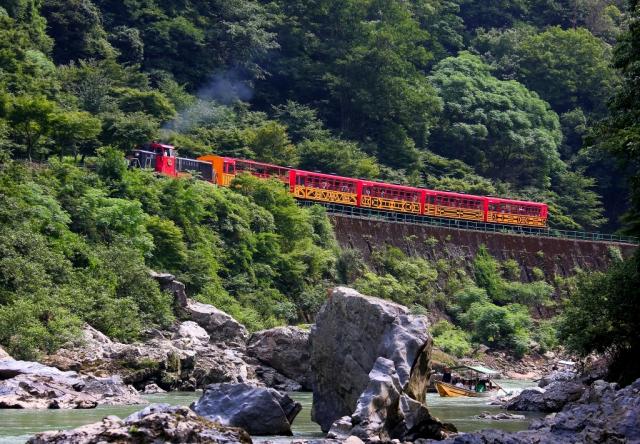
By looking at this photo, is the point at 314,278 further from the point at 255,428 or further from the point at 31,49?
the point at 255,428

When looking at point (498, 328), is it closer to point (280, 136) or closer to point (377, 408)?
point (280, 136)

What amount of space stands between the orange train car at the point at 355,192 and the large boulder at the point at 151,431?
37200 mm

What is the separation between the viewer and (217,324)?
41594 millimetres

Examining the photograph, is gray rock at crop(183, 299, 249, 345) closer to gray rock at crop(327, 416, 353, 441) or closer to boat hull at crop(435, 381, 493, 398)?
boat hull at crop(435, 381, 493, 398)

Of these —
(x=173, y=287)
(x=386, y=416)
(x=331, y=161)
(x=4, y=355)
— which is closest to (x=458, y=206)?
(x=331, y=161)

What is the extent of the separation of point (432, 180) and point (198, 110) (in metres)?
14.6

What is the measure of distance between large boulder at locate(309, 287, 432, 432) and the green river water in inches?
30.5

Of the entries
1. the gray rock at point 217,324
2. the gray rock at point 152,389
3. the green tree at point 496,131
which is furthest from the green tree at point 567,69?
the gray rock at point 152,389

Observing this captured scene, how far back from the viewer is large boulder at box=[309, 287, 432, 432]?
68.2 ft

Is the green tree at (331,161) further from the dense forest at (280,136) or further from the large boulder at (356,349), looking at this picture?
the large boulder at (356,349)

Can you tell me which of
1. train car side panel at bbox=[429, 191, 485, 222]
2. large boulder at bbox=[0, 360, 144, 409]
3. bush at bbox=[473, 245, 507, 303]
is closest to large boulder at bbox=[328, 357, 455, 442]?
large boulder at bbox=[0, 360, 144, 409]

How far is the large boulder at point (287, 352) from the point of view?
37.1 m

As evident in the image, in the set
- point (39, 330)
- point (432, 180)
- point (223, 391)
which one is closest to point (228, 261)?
point (39, 330)

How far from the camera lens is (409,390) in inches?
818
